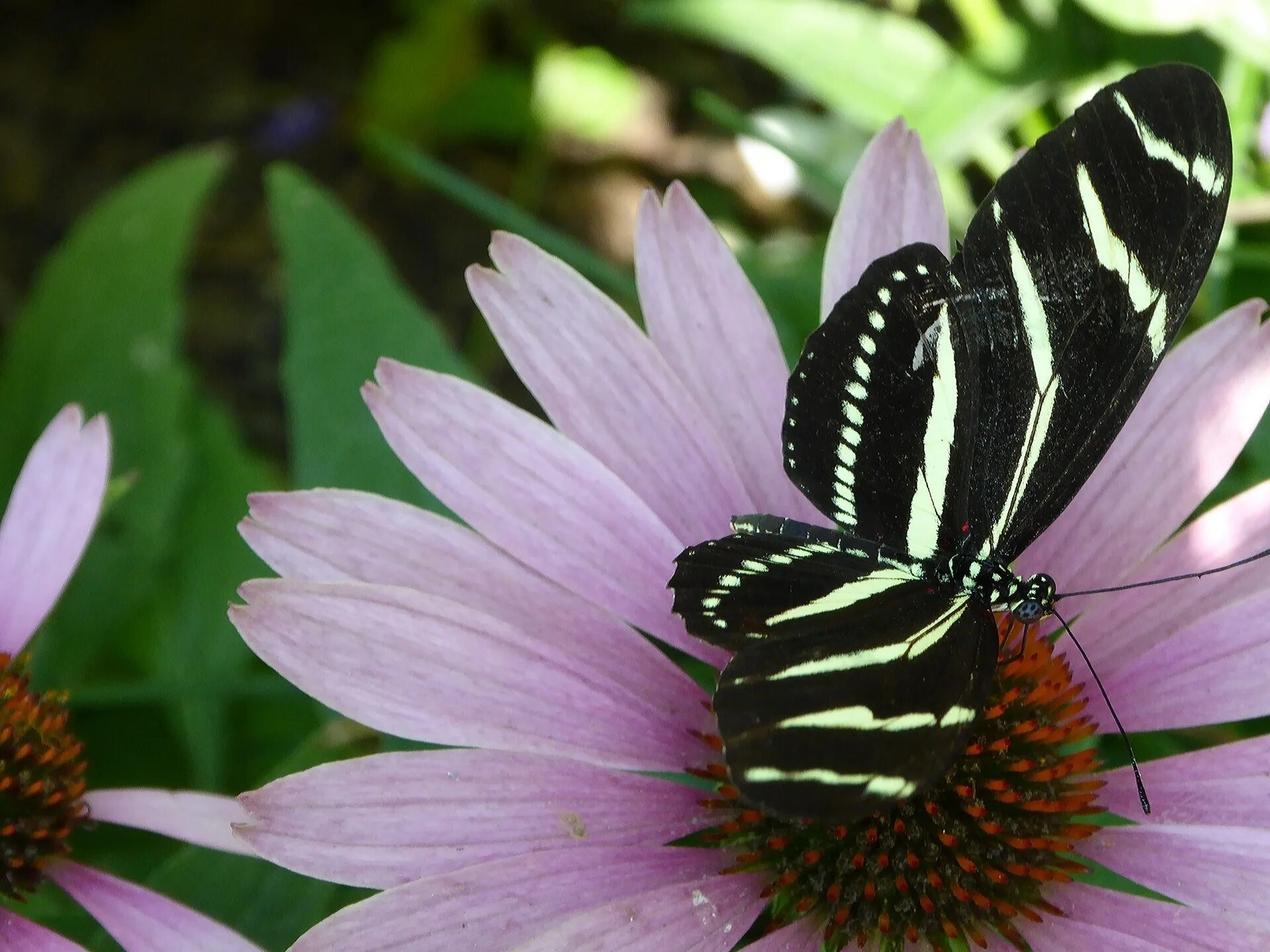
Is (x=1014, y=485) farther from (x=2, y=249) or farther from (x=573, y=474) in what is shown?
(x=2, y=249)

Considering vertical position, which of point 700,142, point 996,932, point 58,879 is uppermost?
point 700,142

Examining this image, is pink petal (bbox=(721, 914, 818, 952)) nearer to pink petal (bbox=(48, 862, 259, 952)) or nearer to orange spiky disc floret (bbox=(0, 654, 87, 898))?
pink petal (bbox=(48, 862, 259, 952))

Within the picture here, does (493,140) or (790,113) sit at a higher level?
(493,140)

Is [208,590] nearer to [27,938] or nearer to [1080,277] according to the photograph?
[27,938]

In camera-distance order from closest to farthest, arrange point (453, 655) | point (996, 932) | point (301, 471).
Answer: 1. point (453, 655)
2. point (996, 932)
3. point (301, 471)

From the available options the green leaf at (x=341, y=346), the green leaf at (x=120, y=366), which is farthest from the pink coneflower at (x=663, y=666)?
the green leaf at (x=120, y=366)

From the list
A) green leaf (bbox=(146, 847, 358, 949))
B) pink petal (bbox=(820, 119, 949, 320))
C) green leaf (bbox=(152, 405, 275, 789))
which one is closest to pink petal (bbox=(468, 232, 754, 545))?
pink petal (bbox=(820, 119, 949, 320))

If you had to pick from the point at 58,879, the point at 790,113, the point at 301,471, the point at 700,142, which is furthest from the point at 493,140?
the point at 58,879
